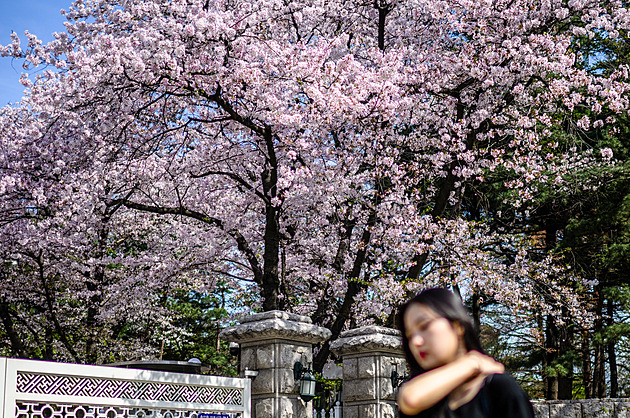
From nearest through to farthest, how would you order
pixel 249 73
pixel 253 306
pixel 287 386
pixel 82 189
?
pixel 287 386 < pixel 249 73 < pixel 82 189 < pixel 253 306

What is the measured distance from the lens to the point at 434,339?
178 cm

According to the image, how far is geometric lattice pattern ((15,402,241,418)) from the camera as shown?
5984 millimetres

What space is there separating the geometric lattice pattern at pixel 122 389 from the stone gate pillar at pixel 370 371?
2187 mm

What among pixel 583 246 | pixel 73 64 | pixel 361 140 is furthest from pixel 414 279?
pixel 583 246

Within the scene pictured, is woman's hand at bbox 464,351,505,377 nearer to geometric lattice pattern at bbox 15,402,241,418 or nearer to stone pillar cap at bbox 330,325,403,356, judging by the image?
geometric lattice pattern at bbox 15,402,241,418

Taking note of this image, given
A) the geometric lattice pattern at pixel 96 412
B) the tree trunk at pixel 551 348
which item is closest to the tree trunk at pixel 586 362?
the tree trunk at pixel 551 348

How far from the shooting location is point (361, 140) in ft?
39.3

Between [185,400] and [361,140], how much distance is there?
6.10 meters

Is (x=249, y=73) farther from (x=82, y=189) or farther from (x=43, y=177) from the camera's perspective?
(x=43, y=177)

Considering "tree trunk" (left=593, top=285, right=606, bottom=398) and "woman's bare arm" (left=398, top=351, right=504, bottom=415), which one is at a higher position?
"tree trunk" (left=593, top=285, right=606, bottom=398)

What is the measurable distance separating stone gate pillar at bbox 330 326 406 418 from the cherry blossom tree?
7.08 feet

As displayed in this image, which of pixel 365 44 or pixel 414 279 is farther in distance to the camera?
pixel 365 44

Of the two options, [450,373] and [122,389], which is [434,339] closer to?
[450,373]

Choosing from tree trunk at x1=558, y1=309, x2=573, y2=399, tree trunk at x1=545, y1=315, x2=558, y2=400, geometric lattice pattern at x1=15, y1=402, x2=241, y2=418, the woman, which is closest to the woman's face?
the woman
